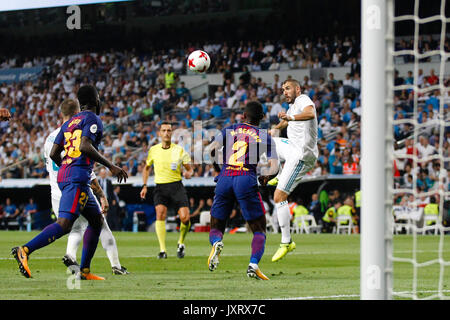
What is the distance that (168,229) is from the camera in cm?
2567

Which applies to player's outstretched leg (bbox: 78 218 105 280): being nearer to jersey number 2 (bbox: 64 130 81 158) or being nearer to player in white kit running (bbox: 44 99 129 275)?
player in white kit running (bbox: 44 99 129 275)

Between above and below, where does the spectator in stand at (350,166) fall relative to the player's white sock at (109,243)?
above

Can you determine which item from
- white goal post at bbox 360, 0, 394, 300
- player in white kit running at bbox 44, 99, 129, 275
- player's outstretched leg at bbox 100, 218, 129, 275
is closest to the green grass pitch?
player's outstretched leg at bbox 100, 218, 129, 275

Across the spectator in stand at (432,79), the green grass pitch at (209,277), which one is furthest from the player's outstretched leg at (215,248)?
the spectator in stand at (432,79)

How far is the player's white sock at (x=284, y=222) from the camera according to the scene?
10.8 m

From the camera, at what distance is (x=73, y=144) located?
27.5 feet

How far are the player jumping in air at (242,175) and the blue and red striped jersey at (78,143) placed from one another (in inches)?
66.5

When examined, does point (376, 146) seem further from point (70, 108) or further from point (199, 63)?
point (199, 63)

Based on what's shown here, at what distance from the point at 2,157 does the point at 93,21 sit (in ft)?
28.7

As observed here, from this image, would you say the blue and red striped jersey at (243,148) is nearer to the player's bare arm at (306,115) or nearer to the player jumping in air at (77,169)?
the player's bare arm at (306,115)

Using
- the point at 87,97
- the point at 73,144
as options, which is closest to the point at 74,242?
the point at 73,144

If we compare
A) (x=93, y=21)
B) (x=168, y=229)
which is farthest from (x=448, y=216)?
(x=93, y=21)

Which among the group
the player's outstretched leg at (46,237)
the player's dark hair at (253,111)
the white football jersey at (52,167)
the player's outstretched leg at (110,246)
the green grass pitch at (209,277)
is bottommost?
the green grass pitch at (209,277)

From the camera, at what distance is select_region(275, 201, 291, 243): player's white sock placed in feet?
35.5
